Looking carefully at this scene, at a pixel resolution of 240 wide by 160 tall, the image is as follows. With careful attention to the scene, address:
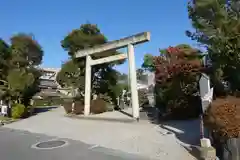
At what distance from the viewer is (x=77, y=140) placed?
10.3 meters

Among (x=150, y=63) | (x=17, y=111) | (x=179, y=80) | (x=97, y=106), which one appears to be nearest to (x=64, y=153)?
(x=179, y=80)

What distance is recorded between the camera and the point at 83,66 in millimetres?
22969

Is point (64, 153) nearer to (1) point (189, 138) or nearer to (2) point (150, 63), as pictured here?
(1) point (189, 138)

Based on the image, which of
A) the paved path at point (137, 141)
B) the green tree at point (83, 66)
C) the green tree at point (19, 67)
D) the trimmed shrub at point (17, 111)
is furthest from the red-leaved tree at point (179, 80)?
the trimmed shrub at point (17, 111)

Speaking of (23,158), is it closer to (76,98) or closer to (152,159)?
(152,159)

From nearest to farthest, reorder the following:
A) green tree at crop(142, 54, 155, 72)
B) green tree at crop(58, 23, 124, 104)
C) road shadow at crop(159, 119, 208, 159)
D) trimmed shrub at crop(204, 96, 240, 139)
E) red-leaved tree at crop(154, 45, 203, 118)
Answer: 1. trimmed shrub at crop(204, 96, 240, 139)
2. road shadow at crop(159, 119, 208, 159)
3. red-leaved tree at crop(154, 45, 203, 118)
4. green tree at crop(142, 54, 155, 72)
5. green tree at crop(58, 23, 124, 104)

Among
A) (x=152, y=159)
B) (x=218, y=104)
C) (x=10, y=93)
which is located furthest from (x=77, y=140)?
(x=10, y=93)

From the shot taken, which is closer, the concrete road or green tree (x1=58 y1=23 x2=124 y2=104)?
the concrete road

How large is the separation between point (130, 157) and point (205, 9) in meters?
5.24

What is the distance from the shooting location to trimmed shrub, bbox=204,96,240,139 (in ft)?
19.3

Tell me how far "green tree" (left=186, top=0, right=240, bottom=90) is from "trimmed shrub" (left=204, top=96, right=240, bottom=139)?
Result: 1741mm

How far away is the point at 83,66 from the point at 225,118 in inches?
711

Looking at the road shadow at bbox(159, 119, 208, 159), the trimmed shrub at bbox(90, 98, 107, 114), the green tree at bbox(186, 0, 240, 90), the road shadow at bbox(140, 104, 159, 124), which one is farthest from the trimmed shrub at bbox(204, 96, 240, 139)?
the trimmed shrub at bbox(90, 98, 107, 114)

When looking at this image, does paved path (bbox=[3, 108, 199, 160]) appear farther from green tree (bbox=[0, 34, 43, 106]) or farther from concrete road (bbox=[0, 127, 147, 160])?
green tree (bbox=[0, 34, 43, 106])
